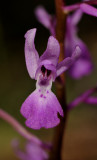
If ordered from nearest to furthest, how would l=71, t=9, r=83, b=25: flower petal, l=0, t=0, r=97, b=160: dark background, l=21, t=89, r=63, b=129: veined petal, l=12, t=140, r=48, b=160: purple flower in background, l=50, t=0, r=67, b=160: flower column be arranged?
l=21, t=89, r=63, b=129: veined petal, l=50, t=0, r=67, b=160: flower column, l=71, t=9, r=83, b=25: flower petal, l=12, t=140, r=48, b=160: purple flower in background, l=0, t=0, r=97, b=160: dark background

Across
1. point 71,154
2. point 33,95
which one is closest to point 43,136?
point 71,154

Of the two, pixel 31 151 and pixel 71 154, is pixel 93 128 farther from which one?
pixel 31 151

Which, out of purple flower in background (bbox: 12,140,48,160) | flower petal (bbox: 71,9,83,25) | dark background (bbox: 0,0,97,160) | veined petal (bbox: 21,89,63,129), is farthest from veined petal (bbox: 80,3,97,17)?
dark background (bbox: 0,0,97,160)

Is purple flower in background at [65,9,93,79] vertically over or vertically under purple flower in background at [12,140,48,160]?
over

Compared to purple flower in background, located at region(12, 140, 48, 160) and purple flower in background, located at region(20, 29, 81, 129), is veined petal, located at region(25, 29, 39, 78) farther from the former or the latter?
purple flower in background, located at region(12, 140, 48, 160)

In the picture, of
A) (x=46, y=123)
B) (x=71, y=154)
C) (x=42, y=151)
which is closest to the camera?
Result: (x=46, y=123)

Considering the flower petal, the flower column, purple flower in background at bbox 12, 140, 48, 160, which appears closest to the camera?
the flower column

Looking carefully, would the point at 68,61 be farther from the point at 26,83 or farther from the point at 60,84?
the point at 26,83
